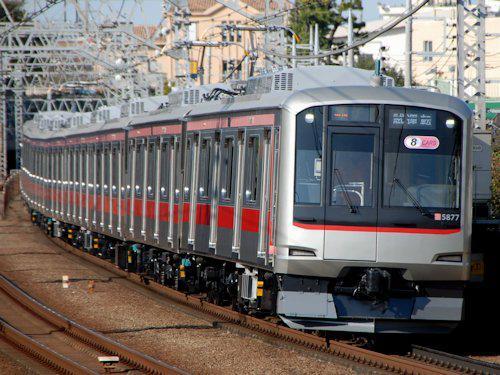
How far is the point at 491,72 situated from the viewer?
210 feet

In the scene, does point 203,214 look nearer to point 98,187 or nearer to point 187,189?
point 187,189

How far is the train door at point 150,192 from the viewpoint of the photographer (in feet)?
66.7

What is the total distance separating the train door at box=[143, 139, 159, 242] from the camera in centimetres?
2034

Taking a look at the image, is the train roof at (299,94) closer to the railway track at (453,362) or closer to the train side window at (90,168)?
the railway track at (453,362)

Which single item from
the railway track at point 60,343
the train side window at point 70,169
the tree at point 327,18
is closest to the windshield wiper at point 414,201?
the railway track at point 60,343

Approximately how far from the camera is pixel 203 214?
16.6m

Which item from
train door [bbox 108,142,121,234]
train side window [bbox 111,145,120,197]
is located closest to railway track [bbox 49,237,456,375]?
train door [bbox 108,142,121,234]

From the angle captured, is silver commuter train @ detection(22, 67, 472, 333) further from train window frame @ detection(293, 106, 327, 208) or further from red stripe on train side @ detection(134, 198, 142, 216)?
red stripe on train side @ detection(134, 198, 142, 216)

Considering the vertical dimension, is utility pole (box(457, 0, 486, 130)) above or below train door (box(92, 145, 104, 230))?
above

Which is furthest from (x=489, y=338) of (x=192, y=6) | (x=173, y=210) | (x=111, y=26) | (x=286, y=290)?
(x=192, y=6)

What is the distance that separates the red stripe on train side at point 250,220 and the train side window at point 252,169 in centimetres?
14

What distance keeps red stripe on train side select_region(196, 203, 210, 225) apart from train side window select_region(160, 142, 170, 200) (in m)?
2.31

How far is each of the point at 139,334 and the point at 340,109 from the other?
14.3 feet

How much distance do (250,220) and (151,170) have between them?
22.0ft
